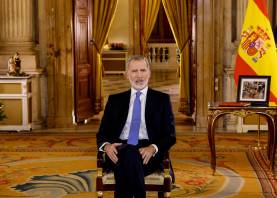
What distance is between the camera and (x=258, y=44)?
6465 millimetres

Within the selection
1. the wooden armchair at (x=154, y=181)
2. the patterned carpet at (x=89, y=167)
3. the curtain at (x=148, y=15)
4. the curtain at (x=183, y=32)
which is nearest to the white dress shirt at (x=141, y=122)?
the wooden armchair at (x=154, y=181)

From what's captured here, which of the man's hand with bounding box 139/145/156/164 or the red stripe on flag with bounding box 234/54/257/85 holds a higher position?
the red stripe on flag with bounding box 234/54/257/85

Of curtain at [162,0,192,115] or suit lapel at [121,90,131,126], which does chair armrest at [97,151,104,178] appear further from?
curtain at [162,0,192,115]

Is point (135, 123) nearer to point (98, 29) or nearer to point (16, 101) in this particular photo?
point (16, 101)

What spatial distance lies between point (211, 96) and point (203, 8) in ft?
4.25

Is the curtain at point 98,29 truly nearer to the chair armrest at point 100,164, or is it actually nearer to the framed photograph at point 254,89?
the framed photograph at point 254,89

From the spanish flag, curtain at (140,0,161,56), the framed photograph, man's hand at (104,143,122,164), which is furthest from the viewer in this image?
curtain at (140,0,161,56)

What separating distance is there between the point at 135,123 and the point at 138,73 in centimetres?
36

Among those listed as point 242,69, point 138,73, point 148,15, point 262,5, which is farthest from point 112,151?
point 148,15

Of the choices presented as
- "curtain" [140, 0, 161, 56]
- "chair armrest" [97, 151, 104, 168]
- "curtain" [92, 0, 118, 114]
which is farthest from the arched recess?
"chair armrest" [97, 151, 104, 168]

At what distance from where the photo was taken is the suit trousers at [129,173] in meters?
3.82

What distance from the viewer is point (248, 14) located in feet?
21.4

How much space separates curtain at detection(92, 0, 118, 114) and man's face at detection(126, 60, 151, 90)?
577cm

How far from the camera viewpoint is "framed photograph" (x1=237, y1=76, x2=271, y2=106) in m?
5.86
